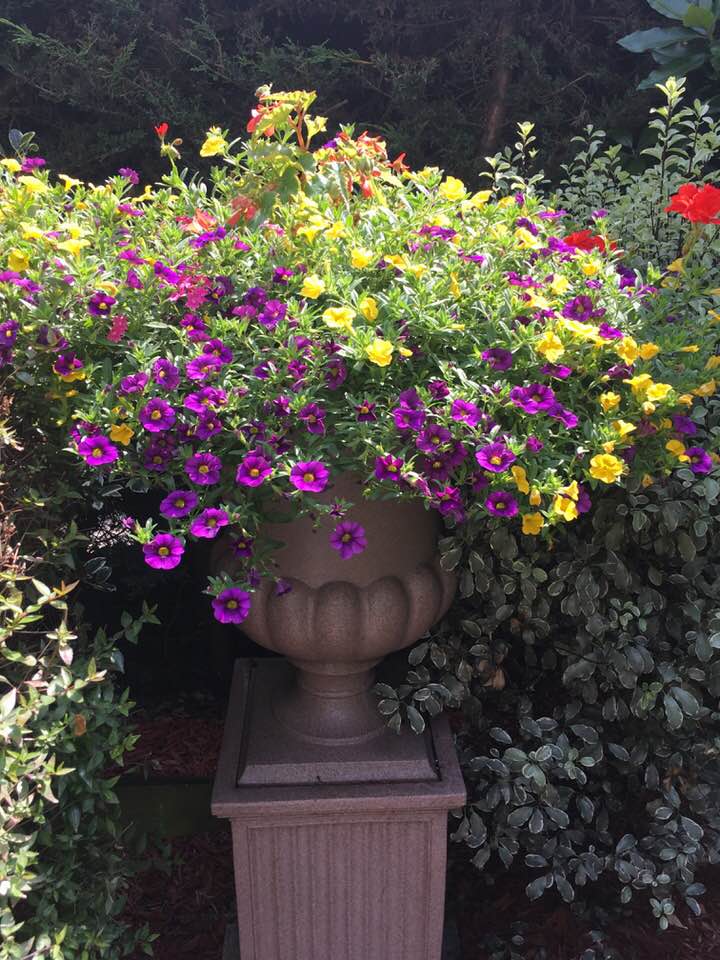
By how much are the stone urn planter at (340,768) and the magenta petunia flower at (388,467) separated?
0.16 metres

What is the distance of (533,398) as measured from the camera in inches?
52.1

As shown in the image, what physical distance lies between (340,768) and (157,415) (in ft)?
2.42

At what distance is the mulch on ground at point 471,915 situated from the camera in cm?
185

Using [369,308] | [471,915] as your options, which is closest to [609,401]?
[369,308]

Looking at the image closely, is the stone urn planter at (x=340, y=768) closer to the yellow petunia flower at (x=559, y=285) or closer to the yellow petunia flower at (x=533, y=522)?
the yellow petunia flower at (x=533, y=522)

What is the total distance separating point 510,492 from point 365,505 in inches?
9.3

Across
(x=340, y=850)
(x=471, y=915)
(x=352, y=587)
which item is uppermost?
(x=352, y=587)

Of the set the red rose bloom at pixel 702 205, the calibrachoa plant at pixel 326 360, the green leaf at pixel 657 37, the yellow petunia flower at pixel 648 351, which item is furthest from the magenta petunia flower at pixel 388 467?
the green leaf at pixel 657 37

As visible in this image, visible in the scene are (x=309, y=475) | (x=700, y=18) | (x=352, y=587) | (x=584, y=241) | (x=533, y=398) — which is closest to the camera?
(x=309, y=475)

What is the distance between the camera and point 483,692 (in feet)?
5.91

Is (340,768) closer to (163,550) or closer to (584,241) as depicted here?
(163,550)

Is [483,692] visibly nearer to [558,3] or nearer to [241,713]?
[241,713]

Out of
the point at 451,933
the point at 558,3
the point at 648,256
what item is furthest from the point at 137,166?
the point at 451,933

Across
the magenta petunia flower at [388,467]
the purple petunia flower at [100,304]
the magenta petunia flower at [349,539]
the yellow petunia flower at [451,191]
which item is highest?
the yellow petunia flower at [451,191]
